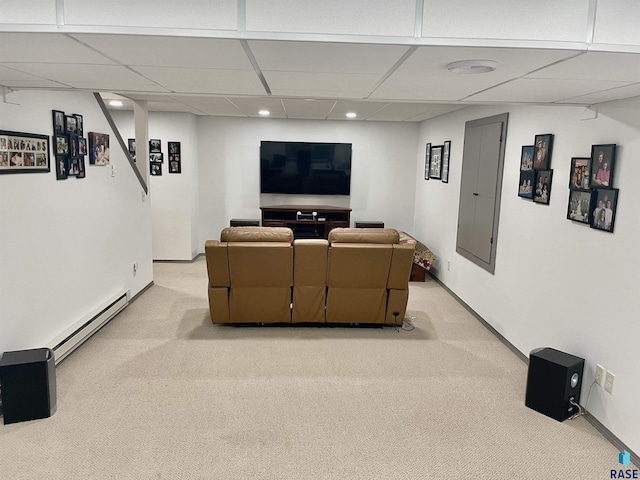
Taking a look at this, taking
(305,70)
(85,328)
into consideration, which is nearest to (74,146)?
(85,328)

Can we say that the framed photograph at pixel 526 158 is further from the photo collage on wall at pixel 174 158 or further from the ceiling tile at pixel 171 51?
the photo collage on wall at pixel 174 158

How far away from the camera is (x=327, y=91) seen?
2910mm

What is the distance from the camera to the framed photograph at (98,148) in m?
4.02

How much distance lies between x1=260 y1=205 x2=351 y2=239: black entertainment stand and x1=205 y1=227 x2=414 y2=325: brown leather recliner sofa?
3.10 meters

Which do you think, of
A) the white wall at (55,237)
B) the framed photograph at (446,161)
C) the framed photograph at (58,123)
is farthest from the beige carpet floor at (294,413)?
the framed photograph at (446,161)

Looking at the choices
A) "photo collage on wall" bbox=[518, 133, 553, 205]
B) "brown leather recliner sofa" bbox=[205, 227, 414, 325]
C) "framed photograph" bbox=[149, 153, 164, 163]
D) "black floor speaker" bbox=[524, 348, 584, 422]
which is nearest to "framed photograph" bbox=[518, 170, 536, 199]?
"photo collage on wall" bbox=[518, 133, 553, 205]

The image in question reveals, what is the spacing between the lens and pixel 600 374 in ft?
9.22

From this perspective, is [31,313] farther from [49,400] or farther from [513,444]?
[513,444]

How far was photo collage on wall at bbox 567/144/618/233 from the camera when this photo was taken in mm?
2727

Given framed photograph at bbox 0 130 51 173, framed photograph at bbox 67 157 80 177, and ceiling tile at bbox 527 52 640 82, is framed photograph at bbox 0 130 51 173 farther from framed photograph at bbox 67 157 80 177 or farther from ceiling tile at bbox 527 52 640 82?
ceiling tile at bbox 527 52 640 82

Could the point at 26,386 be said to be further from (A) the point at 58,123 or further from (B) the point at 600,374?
(B) the point at 600,374

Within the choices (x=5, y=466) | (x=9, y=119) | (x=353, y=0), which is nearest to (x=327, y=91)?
(x=353, y=0)

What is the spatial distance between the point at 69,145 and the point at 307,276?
230cm

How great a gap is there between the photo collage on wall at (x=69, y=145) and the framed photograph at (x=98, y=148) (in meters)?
0.11
